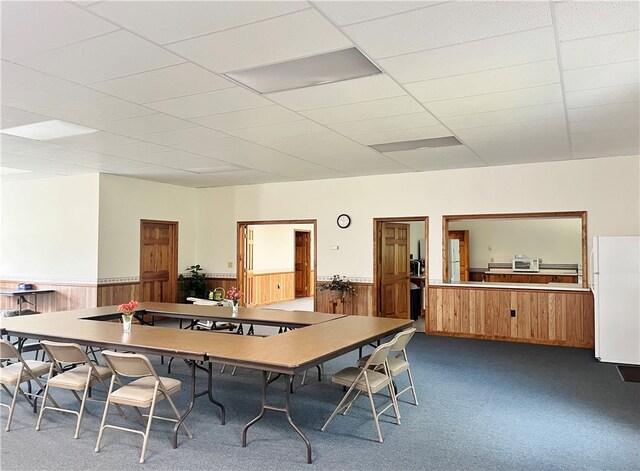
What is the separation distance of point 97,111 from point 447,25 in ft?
10.6

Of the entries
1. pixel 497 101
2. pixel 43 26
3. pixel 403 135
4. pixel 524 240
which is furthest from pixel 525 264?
pixel 43 26

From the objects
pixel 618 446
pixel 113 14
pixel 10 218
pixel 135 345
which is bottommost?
pixel 618 446

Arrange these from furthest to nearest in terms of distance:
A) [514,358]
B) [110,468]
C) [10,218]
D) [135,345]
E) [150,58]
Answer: [10,218]
[514,358]
[135,345]
[150,58]
[110,468]

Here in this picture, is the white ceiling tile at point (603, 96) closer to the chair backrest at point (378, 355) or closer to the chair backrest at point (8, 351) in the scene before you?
the chair backrest at point (378, 355)

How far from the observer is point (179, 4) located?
253 cm

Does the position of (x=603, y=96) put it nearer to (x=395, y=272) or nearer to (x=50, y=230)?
(x=395, y=272)

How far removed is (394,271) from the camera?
29.0 ft

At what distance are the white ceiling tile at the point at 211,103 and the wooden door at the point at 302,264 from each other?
31.6ft

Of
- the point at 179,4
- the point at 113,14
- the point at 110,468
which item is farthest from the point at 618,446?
the point at 113,14

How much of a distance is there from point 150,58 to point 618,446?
13.7 ft

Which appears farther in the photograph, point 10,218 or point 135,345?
point 10,218

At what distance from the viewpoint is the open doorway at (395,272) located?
8.17 m

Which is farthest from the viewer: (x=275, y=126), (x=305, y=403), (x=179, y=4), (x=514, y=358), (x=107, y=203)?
(x=107, y=203)

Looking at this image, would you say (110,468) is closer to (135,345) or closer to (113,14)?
(135,345)
